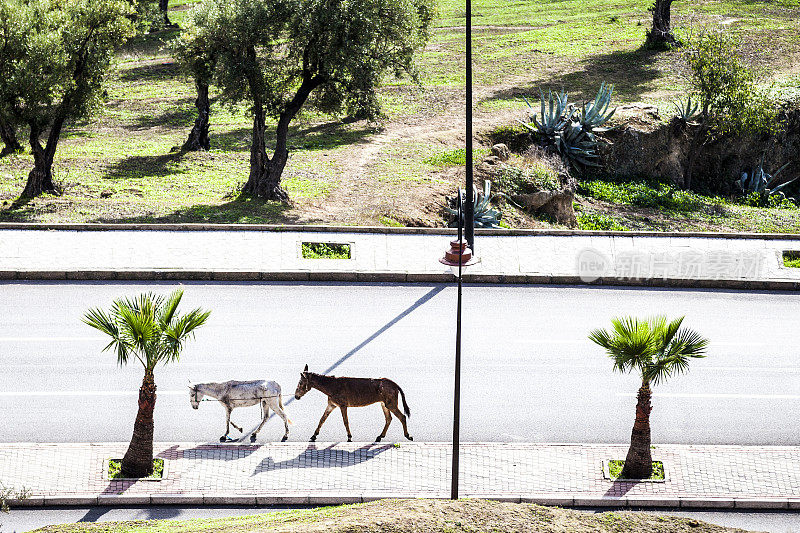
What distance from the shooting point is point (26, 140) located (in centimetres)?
3080

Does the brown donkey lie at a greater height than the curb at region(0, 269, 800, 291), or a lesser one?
lesser

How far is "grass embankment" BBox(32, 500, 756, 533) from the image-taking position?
10.8 m

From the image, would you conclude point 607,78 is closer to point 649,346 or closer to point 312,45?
point 312,45

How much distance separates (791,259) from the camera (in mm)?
21688

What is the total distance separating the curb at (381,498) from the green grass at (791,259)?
958cm

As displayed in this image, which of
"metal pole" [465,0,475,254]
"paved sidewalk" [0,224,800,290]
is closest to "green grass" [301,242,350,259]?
"paved sidewalk" [0,224,800,290]

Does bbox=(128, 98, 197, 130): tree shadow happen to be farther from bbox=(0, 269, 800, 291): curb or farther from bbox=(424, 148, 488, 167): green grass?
bbox=(0, 269, 800, 291): curb

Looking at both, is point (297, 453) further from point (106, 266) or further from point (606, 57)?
point (606, 57)

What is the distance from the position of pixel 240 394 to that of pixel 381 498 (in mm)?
2757

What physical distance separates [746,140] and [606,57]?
10084 millimetres

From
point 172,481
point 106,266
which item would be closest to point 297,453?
point 172,481

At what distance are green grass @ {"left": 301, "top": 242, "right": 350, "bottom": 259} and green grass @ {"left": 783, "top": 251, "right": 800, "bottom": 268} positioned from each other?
1011 cm

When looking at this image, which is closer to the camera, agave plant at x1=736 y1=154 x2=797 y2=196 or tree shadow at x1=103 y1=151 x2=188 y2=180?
tree shadow at x1=103 y1=151 x2=188 y2=180

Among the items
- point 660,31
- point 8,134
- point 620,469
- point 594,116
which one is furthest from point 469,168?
point 660,31
